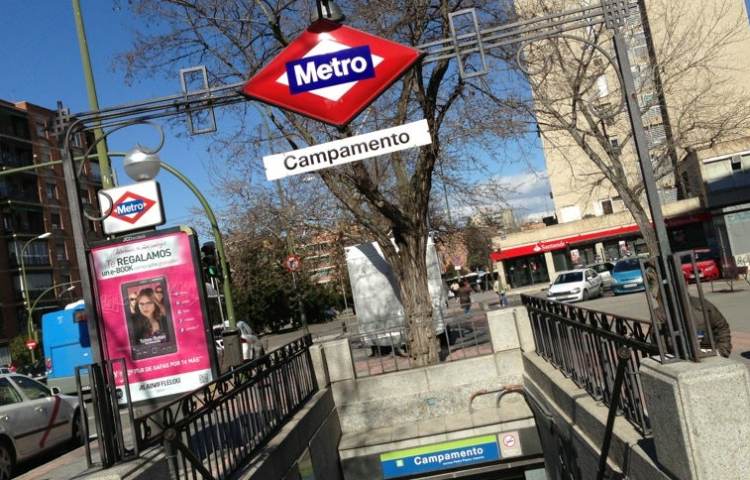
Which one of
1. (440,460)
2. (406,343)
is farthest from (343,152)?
(406,343)

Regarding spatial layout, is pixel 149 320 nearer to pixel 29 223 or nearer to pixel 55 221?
pixel 29 223

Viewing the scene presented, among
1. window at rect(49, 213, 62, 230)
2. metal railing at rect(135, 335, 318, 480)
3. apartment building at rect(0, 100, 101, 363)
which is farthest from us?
window at rect(49, 213, 62, 230)

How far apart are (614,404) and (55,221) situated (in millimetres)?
59001

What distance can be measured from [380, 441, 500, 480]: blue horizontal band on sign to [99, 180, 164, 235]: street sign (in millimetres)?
5706

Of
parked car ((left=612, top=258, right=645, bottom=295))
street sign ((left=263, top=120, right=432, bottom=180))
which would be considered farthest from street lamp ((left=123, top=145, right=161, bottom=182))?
parked car ((left=612, top=258, right=645, bottom=295))

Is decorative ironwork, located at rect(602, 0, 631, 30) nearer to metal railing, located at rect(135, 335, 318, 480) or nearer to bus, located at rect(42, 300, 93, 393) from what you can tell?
metal railing, located at rect(135, 335, 318, 480)

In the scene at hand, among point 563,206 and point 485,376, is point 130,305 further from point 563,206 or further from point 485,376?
point 563,206

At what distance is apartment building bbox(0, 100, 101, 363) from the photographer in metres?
50.2

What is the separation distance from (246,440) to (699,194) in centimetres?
3750

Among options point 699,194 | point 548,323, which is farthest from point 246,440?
point 699,194

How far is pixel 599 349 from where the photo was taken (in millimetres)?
6293

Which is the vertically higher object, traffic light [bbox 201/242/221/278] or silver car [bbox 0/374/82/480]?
traffic light [bbox 201/242/221/278]

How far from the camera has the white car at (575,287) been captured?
29.2 m

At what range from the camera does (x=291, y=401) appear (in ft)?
30.0
